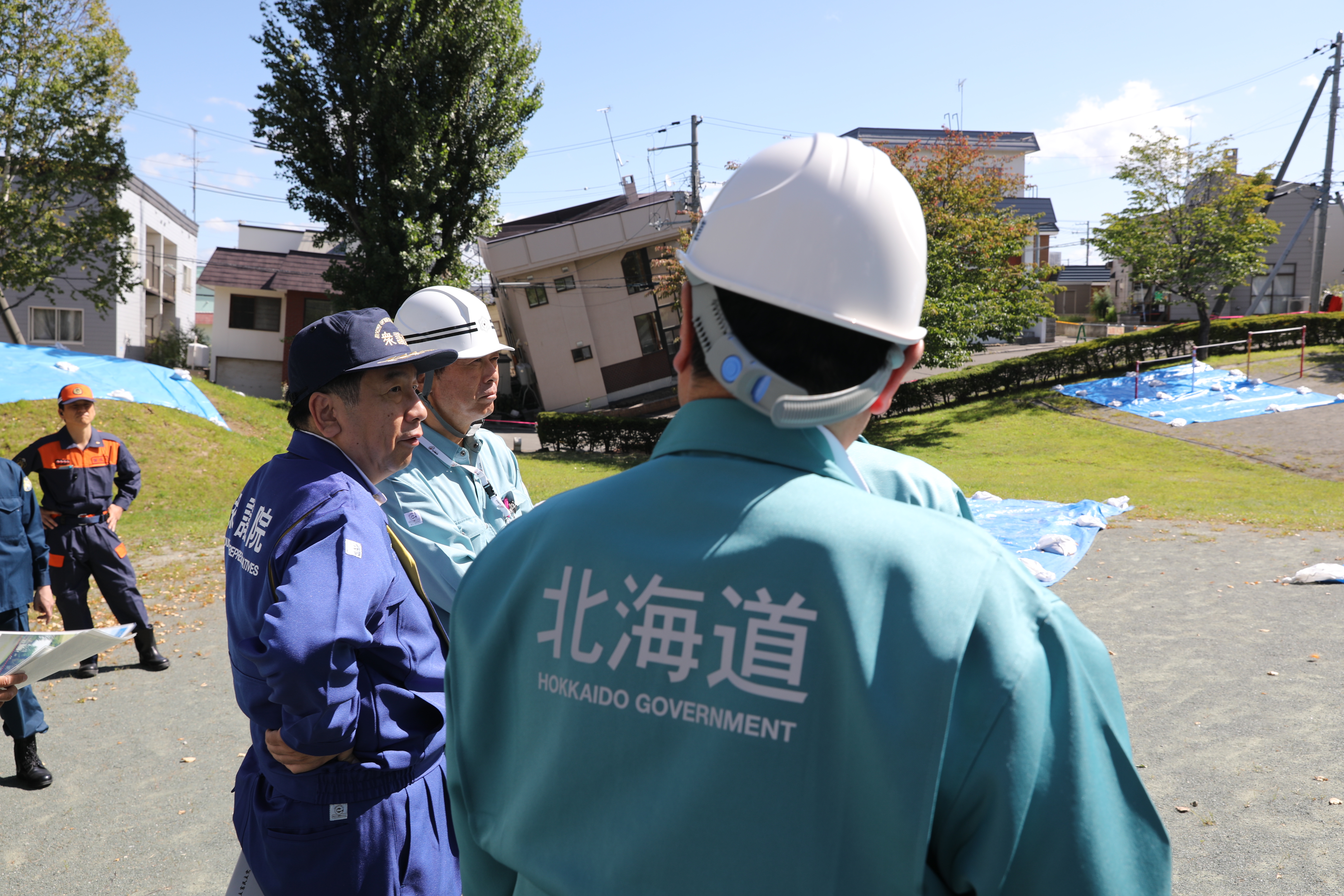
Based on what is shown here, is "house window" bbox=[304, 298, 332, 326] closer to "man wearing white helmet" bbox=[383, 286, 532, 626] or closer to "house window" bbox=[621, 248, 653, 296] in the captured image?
"house window" bbox=[621, 248, 653, 296]

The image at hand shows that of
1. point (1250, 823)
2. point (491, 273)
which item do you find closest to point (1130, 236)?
point (491, 273)

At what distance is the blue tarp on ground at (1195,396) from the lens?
68.4 ft

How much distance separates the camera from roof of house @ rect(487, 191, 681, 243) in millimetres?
32812

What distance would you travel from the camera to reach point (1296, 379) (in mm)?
23250

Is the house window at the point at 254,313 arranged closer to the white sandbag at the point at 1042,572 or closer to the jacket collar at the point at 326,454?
the white sandbag at the point at 1042,572

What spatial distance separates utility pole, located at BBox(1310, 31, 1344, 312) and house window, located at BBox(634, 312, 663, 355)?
23.5 meters

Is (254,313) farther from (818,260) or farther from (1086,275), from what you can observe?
(1086,275)

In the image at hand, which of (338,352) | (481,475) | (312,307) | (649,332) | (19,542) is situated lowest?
(19,542)

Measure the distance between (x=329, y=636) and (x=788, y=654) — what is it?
1.38 metres

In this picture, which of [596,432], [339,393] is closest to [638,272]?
[596,432]

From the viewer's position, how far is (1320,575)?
8219mm

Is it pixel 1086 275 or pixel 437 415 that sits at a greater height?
pixel 1086 275

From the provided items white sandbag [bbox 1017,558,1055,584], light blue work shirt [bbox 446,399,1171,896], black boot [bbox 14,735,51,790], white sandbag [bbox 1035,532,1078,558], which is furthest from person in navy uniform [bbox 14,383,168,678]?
white sandbag [bbox 1035,532,1078,558]

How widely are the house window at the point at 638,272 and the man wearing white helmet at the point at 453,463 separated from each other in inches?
1127
